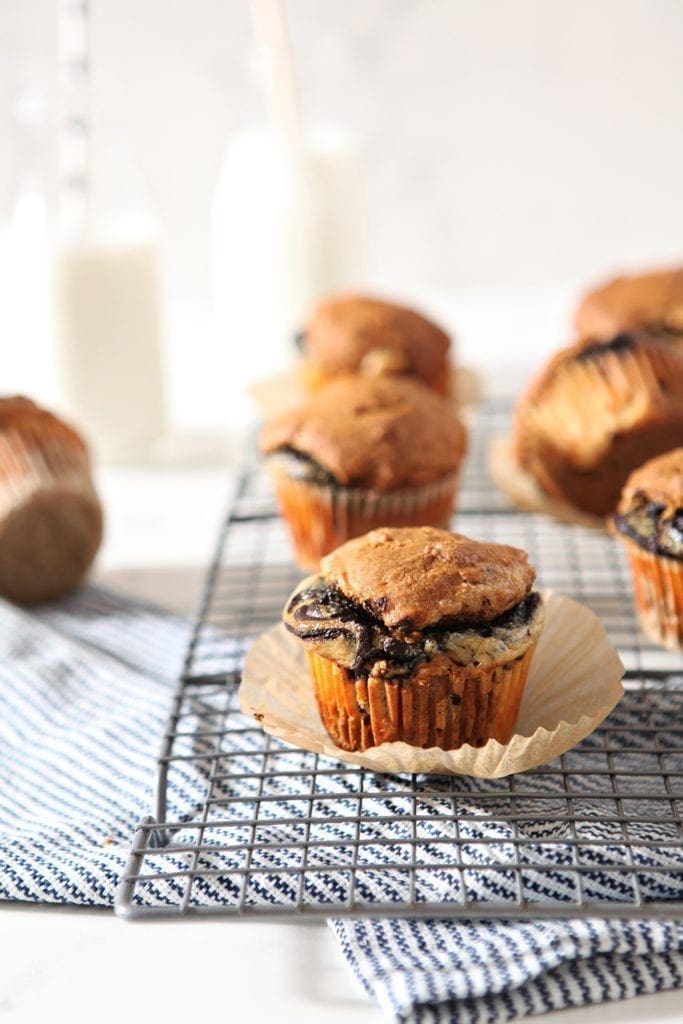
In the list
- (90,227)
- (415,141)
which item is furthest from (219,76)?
(90,227)

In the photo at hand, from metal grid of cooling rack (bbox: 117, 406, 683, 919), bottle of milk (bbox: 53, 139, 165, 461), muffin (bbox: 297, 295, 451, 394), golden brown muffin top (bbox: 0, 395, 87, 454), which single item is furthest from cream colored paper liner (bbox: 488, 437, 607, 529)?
bottle of milk (bbox: 53, 139, 165, 461)

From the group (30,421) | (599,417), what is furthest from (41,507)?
(599,417)

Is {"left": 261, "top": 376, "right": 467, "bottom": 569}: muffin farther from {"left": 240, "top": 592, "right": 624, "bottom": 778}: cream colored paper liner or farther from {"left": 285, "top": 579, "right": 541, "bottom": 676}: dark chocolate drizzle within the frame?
{"left": 285, "top": 579, "right": 541, "bottom": 676}: dark chocolate drizzle

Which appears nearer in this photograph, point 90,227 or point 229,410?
point 90,227

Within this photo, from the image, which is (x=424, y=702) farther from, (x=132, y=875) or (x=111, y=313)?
(x=111, y=313)

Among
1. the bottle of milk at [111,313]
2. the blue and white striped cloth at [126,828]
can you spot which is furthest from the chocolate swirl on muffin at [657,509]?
the bottle of milk at [111,313]

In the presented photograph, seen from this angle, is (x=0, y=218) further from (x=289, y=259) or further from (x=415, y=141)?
(x=415, y=141)

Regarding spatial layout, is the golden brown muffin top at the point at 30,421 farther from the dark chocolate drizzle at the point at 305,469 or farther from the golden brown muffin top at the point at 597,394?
the golden brown muffin top at the point at 597,394
